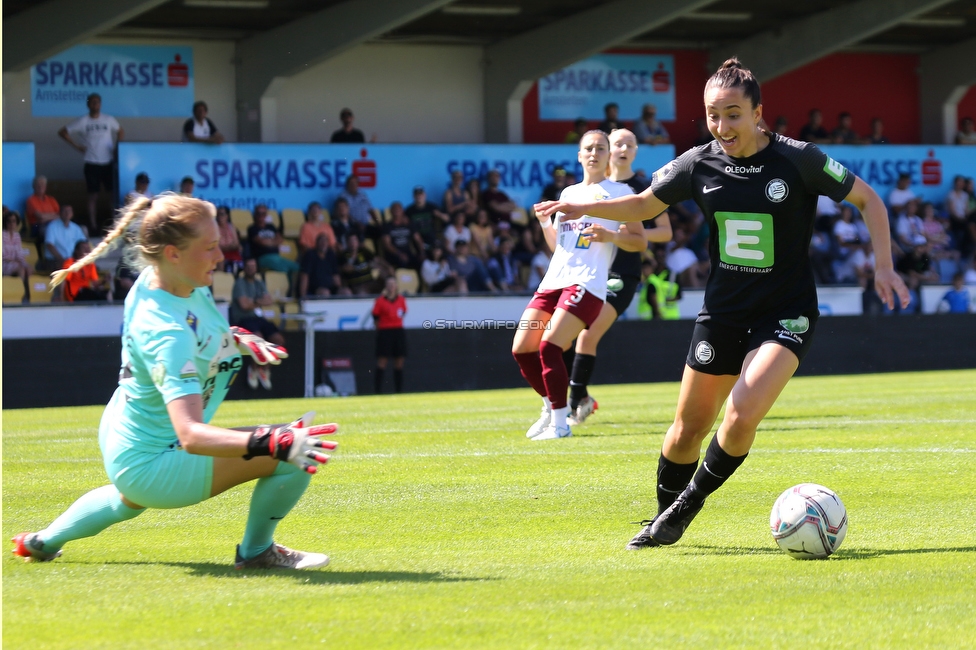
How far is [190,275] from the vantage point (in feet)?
15.8

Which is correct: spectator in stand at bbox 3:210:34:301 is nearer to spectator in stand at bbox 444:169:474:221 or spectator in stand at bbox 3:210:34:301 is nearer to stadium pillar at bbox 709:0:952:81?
spectator in stand at bbox 444:169:474:221

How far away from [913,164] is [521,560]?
23.9 m

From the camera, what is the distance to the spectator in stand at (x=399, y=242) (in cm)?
2227

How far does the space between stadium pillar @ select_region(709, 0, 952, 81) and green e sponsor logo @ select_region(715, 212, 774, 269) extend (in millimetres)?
23497

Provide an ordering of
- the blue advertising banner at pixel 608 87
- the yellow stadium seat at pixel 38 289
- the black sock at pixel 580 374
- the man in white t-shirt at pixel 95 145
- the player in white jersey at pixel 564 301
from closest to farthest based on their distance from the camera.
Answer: the player in white jersey at pixel 564 301, the black sock at pixel 580 374, the yellow stadium seat at pixel 38 289, the man in white t-shirt at pixel 95 145, the blue advertising banner at pixel 608 87

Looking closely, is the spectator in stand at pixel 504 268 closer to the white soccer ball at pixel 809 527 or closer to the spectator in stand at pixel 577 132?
the spectator in stand at pixel 577 132

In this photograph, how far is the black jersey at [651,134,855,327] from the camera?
5.61 m

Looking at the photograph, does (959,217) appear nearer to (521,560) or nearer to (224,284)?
(224,284)

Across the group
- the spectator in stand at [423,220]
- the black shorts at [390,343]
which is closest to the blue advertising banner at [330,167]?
the spectator in stand at [423,220]

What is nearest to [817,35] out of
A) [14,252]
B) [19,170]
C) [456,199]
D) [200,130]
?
[456,199]

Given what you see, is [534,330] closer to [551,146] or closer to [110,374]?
[110,374]

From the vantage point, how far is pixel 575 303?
34.0 feet

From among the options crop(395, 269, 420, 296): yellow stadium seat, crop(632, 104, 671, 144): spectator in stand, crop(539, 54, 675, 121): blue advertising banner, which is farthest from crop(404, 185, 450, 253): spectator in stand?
crop(539, 54, 675, 121): blue advertising banner

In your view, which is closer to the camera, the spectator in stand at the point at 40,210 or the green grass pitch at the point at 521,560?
the green grass pitch at the point at 521,560
